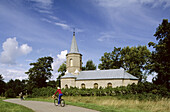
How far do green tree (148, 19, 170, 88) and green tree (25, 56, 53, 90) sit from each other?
27.7 meters

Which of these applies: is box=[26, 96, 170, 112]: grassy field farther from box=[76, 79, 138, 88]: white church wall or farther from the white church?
the white church

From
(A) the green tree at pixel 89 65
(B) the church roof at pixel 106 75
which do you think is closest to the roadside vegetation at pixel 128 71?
(B) the church roof at pixel 106 75

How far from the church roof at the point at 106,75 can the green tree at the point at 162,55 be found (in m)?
9.72

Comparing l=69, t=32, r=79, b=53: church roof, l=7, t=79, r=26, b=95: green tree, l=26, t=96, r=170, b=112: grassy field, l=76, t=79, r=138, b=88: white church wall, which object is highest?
l=69, t=32, r=79, b=53: church roof

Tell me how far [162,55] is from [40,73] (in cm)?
2974

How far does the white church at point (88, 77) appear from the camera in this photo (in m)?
34.2

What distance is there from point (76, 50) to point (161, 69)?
25246 mm

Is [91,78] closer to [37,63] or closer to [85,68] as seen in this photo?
[37,63]

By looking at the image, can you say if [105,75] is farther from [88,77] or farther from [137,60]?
[137,60]

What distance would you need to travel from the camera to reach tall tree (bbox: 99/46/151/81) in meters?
40.6

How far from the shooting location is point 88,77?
37969 mm

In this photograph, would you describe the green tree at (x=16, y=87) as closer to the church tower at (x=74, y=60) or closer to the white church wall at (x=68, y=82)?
the church tower at (x=74, y=60)

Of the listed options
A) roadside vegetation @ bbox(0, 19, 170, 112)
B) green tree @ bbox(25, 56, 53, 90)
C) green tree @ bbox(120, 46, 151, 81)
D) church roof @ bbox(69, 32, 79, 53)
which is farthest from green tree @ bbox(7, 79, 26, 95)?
green tree @ bbox(120, 46, 151, 81)

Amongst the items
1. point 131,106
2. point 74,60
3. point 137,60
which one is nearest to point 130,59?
point 137,60
